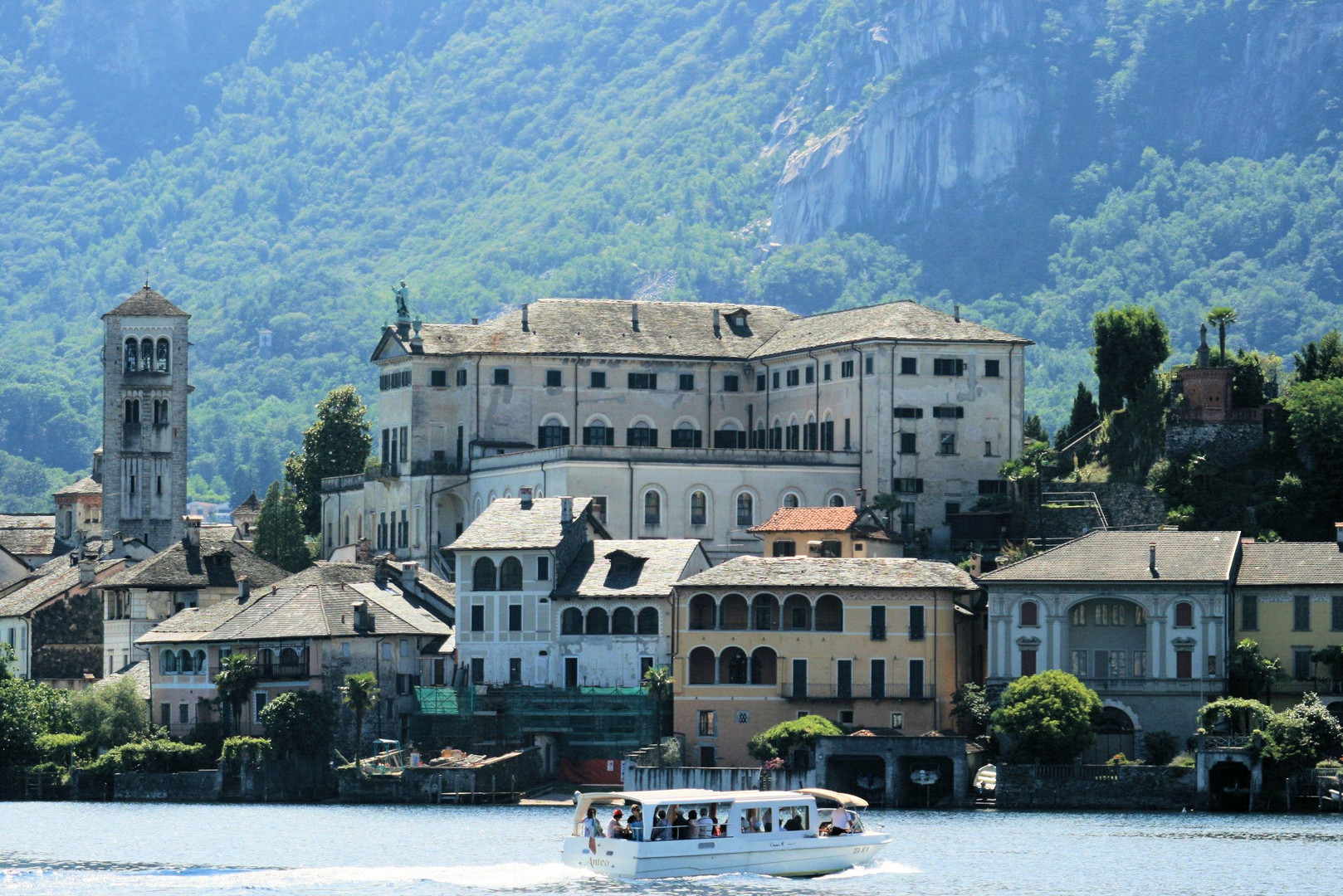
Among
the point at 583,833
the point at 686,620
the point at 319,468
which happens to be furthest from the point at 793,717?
the point at 319,468

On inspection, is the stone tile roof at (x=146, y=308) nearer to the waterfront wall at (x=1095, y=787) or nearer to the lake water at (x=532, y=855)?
the lake water at (x=532, y=855)

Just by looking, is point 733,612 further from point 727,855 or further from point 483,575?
point 727,855

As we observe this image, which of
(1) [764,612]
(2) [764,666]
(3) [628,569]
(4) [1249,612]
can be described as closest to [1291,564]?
(4) [1249,612]

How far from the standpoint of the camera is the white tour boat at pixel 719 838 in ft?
272

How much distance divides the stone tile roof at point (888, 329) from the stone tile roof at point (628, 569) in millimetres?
27502

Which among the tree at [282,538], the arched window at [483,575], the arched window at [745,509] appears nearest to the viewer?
the arched window at [483,575]

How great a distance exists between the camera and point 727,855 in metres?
84.5

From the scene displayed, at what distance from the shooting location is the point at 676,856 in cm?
8325

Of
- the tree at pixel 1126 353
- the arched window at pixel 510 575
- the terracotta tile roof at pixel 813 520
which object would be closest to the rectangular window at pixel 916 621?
the terracotta tile roof at pixel 813 520

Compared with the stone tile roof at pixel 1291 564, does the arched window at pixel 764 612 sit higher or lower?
lower

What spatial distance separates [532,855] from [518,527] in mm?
37237

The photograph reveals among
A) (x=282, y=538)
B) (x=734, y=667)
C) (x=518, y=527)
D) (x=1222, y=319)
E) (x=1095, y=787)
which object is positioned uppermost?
(x=1222, y=319)

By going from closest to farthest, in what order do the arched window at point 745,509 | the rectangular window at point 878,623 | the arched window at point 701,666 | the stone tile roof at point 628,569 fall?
the rectangular window at point 878,623 < the arched window at point 701,666 < the stone tile roof at point 628,569 < the arched window at point 745,509

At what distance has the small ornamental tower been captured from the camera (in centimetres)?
17675
